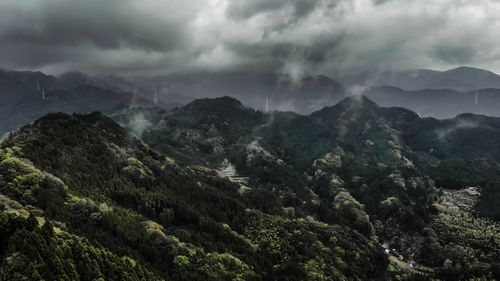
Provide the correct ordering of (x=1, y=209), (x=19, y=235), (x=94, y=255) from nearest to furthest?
1. (x=19, y=235)
2. (x=94, y=255)
3. (x=1, y=209)

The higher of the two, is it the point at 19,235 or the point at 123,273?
the point at 19,235

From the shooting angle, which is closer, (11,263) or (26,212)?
(11,263)

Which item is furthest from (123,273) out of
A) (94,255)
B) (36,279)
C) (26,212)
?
(26,212)

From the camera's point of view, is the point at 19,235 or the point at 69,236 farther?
the point at 69,236

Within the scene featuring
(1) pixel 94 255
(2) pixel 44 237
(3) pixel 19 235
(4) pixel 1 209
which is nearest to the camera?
(3) pixel 19 235

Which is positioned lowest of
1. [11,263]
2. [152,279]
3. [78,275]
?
[152,279]

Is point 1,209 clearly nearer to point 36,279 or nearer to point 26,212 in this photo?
point 26,212

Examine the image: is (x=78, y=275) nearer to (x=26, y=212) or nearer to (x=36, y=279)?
(x=36, y=279)

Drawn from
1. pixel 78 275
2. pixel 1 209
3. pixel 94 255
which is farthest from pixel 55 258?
pixel 1 209

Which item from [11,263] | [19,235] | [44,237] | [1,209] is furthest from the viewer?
[1,209]
